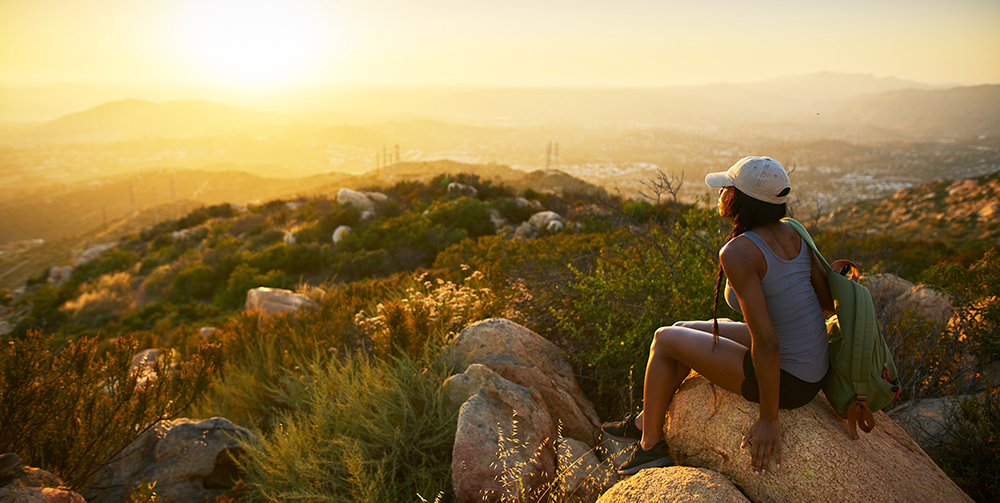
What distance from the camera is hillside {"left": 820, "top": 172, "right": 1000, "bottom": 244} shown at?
15438mm

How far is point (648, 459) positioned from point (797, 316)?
122 cm

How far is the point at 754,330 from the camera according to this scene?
7.20 feet

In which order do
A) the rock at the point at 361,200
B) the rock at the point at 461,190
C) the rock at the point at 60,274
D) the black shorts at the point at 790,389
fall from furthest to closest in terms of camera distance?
1. the rock at the point at 60,274
2. the rock at the point at 461,190
3. the rock at the point at 361,200
4. the black shorts at the point at 790,389

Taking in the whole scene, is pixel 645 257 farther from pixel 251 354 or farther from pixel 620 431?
pixel 251 354


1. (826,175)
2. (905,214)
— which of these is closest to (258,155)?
(826,175)

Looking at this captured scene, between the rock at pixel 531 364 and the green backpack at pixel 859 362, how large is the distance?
1.79 m

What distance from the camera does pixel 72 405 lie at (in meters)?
3.31

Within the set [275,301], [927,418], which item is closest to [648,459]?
[927,418]

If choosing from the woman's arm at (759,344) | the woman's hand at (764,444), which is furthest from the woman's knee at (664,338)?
the woman's hand at (764,444)

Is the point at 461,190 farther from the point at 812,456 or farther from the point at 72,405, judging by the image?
the point at 812,456

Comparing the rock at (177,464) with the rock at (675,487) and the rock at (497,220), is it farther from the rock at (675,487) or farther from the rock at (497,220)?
the rock at (497,220)

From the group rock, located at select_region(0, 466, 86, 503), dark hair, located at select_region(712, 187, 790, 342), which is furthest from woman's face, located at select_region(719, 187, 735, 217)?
rock, located at select_region(0, 466, 86, 503)

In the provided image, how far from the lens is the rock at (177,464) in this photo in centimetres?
348

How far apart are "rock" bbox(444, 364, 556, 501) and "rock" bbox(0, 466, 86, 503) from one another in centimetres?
226
